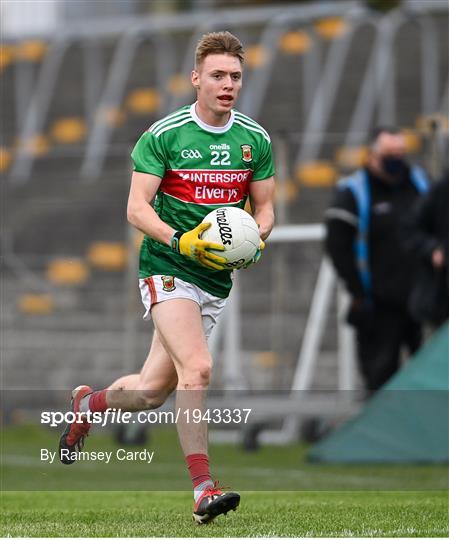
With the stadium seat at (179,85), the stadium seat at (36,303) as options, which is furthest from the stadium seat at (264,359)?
the stadium seat at (179,85)

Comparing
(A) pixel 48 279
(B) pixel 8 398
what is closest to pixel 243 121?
(B) pixel 8 398

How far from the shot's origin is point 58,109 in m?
28.3

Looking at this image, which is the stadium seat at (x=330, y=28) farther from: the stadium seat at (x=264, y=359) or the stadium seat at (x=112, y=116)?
the stadium seat at (x=264, y=359)

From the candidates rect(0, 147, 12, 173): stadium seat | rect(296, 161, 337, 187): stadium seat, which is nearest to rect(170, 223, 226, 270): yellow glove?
Answer: rect(296, 161, 337, 187): stadium seat

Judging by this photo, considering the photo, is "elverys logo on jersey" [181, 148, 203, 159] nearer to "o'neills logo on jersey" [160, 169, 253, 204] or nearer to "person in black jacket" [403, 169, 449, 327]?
"o'neills logo on jersey" [160, 169, 253, 204]

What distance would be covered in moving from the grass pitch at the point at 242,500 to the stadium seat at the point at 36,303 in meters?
4.12

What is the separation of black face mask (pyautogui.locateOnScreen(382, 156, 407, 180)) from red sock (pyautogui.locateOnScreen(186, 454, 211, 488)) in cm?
624

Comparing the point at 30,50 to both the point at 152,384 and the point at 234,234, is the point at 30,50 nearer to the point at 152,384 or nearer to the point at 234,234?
the point at 152,384

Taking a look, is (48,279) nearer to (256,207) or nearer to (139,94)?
(139,94)

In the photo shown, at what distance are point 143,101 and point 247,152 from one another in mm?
19134

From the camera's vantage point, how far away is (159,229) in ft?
25.0

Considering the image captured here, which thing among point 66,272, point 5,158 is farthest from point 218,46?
point 5,158

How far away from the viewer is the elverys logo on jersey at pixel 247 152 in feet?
25.9

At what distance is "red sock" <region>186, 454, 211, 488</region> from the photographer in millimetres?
7414
